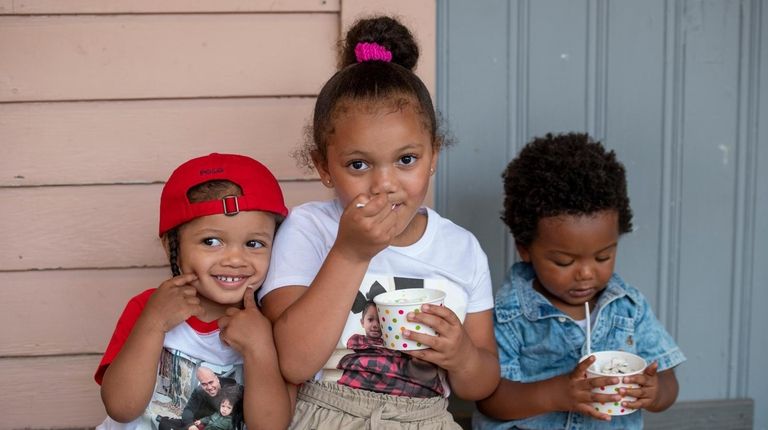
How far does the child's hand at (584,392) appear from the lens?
7.42 feet

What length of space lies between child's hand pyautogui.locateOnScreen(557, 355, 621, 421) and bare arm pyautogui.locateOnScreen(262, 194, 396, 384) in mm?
752

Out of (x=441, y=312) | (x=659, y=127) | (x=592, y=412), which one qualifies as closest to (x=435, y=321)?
(x=441, y=312)

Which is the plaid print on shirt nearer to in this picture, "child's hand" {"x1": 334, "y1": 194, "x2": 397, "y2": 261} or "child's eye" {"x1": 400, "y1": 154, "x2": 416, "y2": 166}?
"child's hand" {"x1": 334, "y1": 194, "x2": 397, "y2": 261}

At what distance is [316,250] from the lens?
222cm

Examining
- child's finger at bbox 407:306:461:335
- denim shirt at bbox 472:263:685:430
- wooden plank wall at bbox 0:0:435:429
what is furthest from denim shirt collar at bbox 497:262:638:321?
wooden plank wall at bbox 0:0:435:429

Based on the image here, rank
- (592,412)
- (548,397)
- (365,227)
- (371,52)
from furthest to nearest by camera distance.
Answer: (548,397) < (592,412) < (371,52) < (365,227)

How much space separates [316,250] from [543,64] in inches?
49.3

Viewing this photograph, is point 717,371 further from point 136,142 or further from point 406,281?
point 136,142

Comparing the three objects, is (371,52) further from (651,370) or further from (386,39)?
(651,370)

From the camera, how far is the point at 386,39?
2232mm

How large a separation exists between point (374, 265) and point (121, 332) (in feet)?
2.28

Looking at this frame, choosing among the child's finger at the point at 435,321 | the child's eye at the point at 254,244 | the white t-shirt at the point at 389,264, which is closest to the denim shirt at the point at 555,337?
the white t-shirt at the point at 389,264

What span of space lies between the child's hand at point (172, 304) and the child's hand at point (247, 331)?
0.31ft

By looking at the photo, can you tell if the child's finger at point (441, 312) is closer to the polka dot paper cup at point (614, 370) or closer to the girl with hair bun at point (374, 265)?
the girl with hair bun at point (374, 265)
